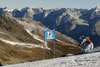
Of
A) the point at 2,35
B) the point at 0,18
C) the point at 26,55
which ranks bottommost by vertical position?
the point at 26,55

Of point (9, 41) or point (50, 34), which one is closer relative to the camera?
point (50, 34)

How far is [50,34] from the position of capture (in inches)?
882

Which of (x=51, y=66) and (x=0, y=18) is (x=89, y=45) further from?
(x=0, y=18)

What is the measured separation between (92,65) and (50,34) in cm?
1309

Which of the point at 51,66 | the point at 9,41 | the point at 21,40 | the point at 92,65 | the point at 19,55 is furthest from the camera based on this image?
the point at 21,40

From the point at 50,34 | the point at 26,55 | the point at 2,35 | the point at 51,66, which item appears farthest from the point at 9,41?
the point at 51,66

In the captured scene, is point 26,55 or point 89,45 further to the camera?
point 26,55

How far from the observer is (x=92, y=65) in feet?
31.6

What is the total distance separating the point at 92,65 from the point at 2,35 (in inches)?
3819

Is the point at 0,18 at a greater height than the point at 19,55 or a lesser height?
greater

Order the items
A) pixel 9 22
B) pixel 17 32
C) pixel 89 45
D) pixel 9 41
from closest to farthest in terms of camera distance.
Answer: pixel 89 45
pixel 9 41
pixel 17 32
pixel 9 22

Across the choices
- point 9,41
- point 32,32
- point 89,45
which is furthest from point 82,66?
point 32,32

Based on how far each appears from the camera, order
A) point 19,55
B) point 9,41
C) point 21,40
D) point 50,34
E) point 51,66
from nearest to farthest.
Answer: point 51,66
point 50,34
point 19,55
point 9,41
point 21,40

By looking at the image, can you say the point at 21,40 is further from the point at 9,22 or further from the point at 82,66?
the point at 82,66
